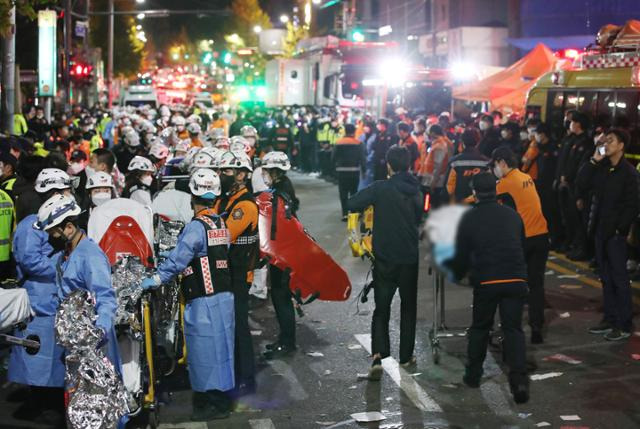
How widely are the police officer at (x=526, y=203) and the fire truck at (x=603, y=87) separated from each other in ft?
16.0

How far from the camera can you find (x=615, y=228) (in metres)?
10.4

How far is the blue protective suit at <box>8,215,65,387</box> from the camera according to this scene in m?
7.51

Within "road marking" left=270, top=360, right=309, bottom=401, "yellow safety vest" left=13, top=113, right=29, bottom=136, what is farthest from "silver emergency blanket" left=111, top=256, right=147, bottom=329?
"yellow safety vest" left=13, top=113, right=29, bottom=136

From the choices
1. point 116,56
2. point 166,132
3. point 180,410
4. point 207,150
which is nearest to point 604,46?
point 166,132

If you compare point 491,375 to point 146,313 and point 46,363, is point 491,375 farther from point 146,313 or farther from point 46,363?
point 46,363

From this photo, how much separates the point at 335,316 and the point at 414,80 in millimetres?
21024

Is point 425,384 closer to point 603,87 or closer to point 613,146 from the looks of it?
point 613,146

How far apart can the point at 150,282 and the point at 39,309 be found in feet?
3.01

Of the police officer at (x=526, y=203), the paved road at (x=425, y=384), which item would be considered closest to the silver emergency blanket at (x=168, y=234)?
the paved road at (x=425, y=384)

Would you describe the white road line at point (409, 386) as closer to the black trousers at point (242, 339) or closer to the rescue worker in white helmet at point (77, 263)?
the black trousers at point (242, 339)

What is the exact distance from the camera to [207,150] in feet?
34.9

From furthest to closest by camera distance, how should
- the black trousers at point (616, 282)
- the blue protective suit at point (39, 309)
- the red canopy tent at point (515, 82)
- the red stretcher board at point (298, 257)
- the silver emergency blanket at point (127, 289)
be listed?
1. the red canopy tent at point (515, 82)
2. the black trousers at point (616, 282)
3. the red stretcher board at point (298, 257)
4. the blue protective suit at point (39, 309)
5. the silver emergency blanket at point (127, 289)

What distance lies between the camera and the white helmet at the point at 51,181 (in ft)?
26.9

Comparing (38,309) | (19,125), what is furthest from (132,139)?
(38,309)
